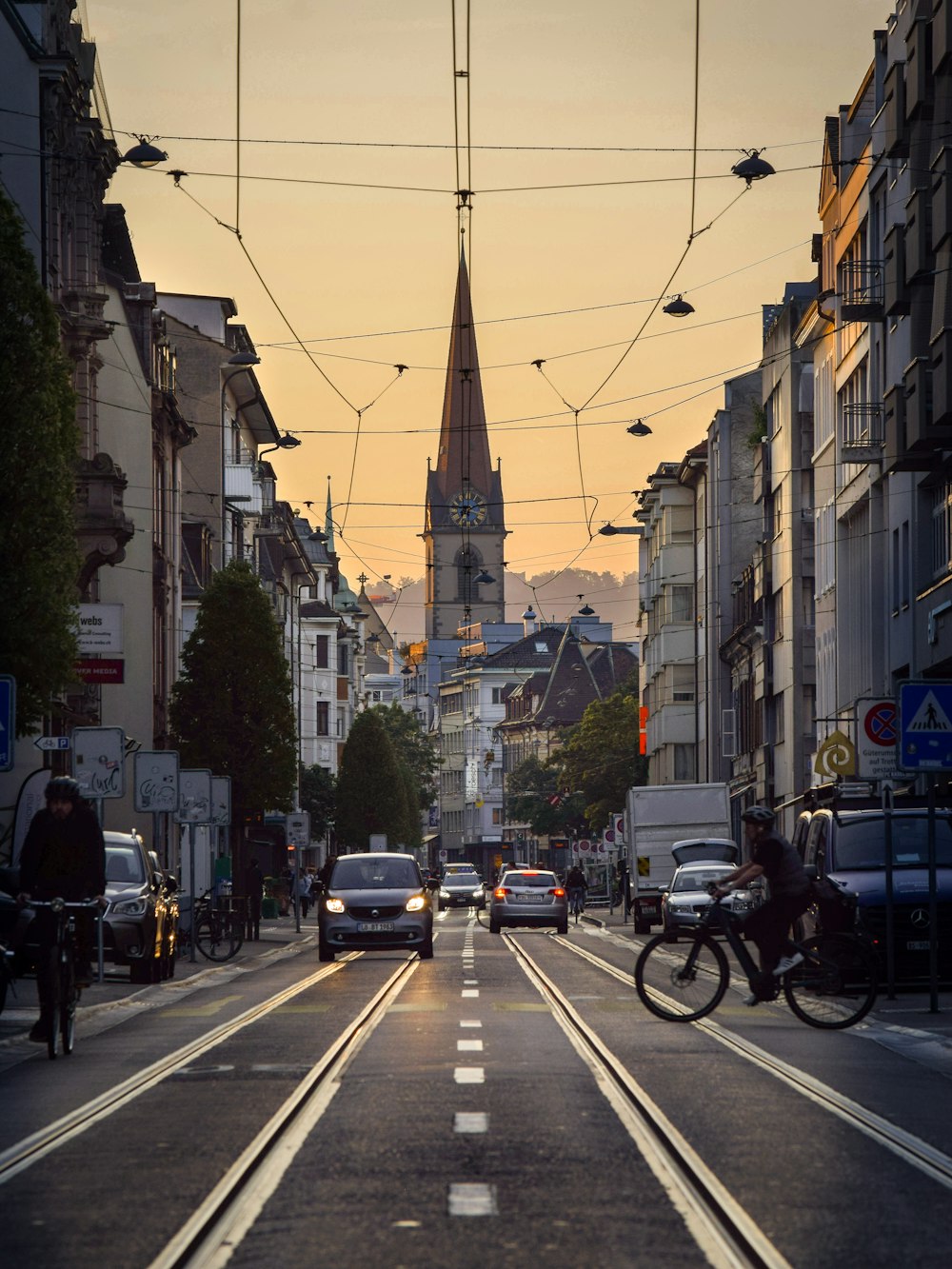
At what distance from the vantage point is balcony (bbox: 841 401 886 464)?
47.3 meters

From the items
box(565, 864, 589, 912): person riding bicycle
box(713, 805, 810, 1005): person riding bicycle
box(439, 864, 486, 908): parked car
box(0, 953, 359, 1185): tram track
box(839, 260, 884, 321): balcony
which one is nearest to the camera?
box(0, 953, 359, 1185): tram track

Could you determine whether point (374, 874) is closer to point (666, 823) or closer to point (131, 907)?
point (131, 907)

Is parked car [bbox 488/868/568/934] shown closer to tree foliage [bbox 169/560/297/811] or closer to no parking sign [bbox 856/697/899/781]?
tree foliage [bbox 169/560/297/811]

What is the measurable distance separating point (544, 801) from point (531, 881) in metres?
78.7

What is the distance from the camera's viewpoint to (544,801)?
133m

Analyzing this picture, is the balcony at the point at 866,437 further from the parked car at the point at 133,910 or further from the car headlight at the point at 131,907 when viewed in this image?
the car headlight at the point at 131,907

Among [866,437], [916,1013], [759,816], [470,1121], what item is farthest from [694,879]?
[470,1121]

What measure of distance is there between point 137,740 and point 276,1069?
4574cm

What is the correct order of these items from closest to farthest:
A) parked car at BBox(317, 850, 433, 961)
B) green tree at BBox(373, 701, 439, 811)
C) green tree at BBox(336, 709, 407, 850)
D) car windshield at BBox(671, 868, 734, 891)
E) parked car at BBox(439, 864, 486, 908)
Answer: parked car at BBox(317, 850, 433, 961) → car windshield at BBox(671, 868, 734, 891) → parked car at BBox(439, 864, 486, 908) → green tree at BBox(336, 709, 407, 850) → green tree at BBox(373, 701, 439, 811)

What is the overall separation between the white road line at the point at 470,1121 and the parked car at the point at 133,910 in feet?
52.3

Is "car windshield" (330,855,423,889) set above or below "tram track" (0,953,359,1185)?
above

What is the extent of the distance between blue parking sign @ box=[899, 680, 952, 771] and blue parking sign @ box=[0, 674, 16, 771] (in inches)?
299

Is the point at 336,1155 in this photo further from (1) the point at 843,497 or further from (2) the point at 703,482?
(2) the point at 703,482

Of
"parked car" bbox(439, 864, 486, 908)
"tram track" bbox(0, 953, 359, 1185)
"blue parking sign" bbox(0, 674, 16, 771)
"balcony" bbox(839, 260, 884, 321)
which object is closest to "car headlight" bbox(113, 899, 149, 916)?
"tram track" bbox(0, 953, 359, 1185)
